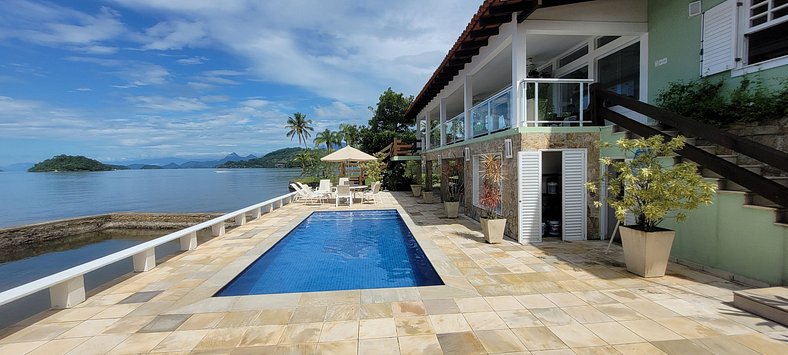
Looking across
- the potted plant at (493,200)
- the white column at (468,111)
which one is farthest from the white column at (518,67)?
the white column at (468,111)

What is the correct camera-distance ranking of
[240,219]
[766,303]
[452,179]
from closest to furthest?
[766,303], [240,219], [452,179]

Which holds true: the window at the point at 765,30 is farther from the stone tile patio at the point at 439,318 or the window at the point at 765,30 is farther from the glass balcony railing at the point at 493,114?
the glass balcony railing at the point at 493,114

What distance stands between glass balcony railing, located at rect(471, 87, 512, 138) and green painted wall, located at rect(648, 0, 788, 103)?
11.0 ft

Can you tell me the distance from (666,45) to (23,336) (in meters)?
12.0

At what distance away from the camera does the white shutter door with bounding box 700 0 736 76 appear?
20.7ft

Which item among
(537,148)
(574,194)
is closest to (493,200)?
(537,148)

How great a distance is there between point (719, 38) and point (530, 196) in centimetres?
461

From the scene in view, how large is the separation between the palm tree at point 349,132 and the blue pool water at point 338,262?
32.5 metres

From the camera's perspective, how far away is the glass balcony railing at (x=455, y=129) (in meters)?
12.3

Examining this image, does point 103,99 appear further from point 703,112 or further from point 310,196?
point 703,112

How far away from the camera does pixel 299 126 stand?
63.7m

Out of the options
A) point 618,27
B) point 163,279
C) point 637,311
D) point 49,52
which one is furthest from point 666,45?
point 49,52

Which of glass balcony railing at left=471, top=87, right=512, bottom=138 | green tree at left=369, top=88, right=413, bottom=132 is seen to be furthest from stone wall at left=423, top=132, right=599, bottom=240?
green tree at left=369, top=88, right=413, bottom=132

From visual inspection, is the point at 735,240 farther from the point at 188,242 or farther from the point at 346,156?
the point at 346,156
